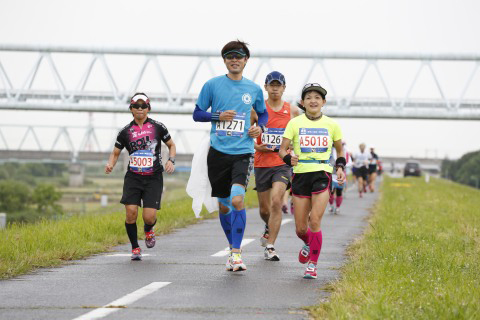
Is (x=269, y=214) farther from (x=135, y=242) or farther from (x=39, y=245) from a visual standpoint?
(x=39, y=245)

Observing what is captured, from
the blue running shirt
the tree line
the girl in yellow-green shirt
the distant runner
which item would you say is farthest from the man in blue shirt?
the tree line

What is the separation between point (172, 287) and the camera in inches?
→ 302

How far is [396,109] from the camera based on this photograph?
67312 mm

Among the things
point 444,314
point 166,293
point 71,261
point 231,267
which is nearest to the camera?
point 444,314

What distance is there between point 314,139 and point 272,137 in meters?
1.86

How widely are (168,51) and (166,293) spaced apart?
64684 millimetres

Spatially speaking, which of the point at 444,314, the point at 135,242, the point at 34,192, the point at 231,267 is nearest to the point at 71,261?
the point at 135,242

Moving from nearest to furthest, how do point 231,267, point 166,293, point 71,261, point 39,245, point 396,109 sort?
1. point 166,293
2. point 231,267
3. point 71,261
4. point 39,245
5. point 396,109

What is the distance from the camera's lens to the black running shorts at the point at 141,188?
10125 millimetres

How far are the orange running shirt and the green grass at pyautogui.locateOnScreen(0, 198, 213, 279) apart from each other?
7.22 ft

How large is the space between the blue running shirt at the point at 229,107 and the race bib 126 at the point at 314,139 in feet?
2.20

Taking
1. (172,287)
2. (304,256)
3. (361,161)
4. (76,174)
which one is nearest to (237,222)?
(304,256)

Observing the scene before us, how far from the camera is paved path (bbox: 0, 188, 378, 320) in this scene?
645 centimetres

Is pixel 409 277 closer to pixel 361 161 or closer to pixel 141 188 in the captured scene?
pixel 141 188
